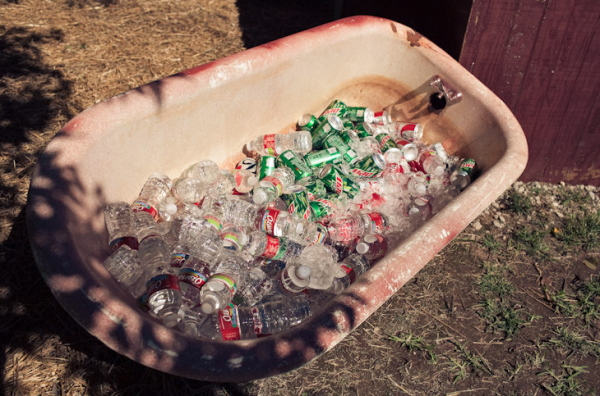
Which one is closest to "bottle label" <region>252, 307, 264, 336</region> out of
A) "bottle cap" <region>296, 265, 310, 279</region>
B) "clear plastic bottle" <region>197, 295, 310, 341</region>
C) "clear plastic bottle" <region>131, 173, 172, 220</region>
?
"clear plastic bottle" <region>197, 295, 310, 341</region>

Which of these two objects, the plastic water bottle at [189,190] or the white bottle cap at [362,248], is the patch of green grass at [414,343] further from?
the plastic water bottle at [189,190]

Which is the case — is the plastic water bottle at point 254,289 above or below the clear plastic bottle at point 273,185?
below

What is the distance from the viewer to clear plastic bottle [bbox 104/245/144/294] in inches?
74.2

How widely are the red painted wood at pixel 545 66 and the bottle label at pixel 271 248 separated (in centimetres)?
170

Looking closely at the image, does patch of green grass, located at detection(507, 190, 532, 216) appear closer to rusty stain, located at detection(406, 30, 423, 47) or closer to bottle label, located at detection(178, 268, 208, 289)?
rusty stain, located at detection(406, 30, 423, 47)

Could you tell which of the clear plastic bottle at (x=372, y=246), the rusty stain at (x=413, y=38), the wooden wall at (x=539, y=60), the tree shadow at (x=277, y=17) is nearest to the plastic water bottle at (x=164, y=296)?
the clear plastic bottle at (x=372, y=246)

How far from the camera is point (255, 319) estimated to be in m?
1.99

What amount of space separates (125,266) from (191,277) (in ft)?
0.90

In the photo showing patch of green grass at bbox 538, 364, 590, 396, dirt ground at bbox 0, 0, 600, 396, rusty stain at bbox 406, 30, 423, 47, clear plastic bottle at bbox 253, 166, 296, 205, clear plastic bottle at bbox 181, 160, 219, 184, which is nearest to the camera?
dirt ground at bbox 0, 0, 600, 396

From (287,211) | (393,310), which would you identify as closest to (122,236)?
(287,211)

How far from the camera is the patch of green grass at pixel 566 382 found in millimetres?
2350

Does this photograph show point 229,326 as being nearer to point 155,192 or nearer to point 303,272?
point 303,272

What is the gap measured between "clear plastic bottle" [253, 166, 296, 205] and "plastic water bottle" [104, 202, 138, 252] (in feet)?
2.11

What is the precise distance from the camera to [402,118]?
326cm
